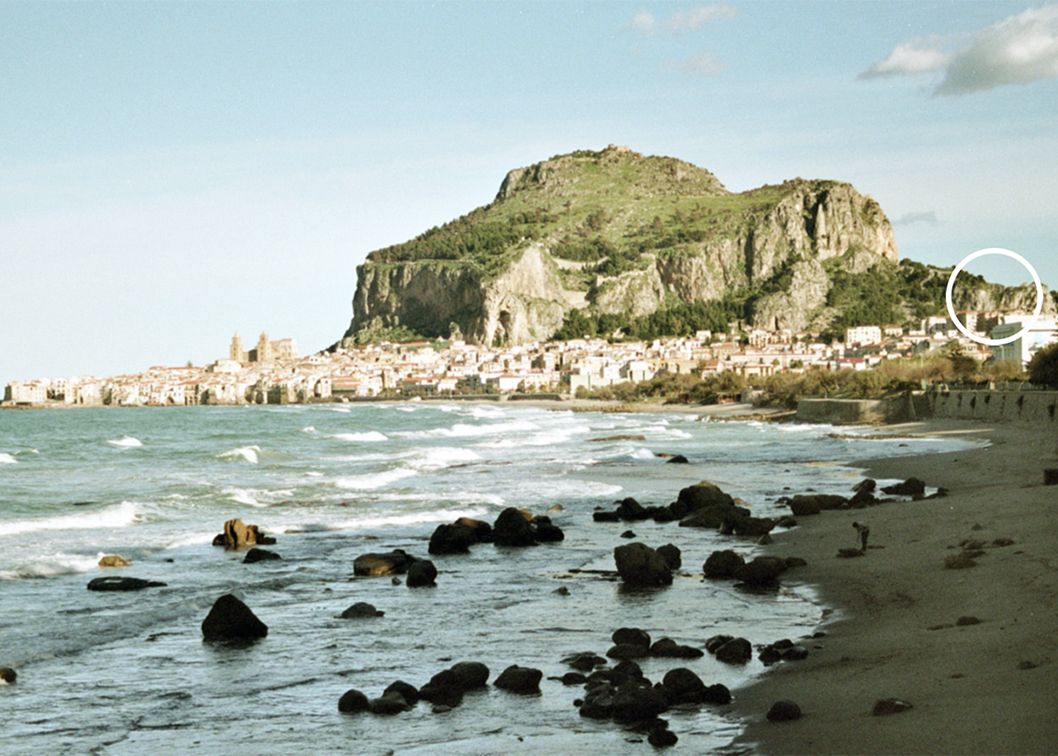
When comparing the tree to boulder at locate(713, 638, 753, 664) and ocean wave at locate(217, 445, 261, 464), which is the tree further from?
boulder at locate(713, 638, 753, 664)

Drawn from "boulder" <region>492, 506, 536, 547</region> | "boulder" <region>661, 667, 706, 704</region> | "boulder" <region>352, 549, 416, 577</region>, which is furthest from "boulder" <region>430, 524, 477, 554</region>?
"boulder" <region>661, 667, 706, 704</region>

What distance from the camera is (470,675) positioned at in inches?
417

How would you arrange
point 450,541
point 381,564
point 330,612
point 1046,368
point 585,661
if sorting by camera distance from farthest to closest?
point 1046,368
point 450,541
point 381,564
point 330,612
point 585,661

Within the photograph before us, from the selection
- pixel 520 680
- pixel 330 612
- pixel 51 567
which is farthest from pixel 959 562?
pixel 51 567

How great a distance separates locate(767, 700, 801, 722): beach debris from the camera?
885 cm

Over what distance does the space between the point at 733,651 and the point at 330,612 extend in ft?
19.0

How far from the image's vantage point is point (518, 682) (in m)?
10.4

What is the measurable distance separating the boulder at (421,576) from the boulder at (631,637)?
543 cm

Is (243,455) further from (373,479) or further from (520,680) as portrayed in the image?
(520,680)

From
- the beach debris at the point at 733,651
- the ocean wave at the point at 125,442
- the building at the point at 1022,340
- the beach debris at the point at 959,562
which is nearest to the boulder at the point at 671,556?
the beach debris at the point at 959,562

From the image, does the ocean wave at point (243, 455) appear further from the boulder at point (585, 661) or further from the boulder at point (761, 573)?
the boulder at point (585, 661)

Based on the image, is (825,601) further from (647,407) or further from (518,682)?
(647,407)

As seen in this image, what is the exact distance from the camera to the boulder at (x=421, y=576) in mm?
16844

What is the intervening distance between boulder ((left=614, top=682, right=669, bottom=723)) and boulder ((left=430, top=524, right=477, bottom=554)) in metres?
11.2
